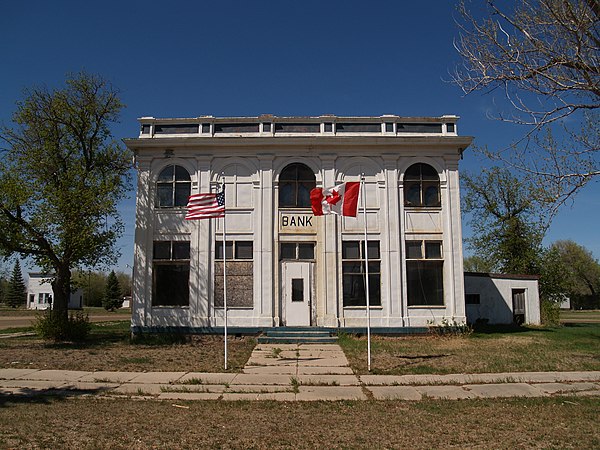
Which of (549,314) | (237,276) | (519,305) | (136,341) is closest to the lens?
(136,341)

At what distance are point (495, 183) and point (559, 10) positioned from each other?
28245mm

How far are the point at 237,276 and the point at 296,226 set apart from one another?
10.2 ft

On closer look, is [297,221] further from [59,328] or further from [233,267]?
[59,328]

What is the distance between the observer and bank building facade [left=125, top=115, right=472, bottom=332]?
1988 centimetres

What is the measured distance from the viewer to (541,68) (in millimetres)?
7805

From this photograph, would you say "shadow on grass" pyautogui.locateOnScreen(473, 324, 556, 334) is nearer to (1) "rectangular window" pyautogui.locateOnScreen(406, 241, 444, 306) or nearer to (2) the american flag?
(1) "rectangular window" pyautogui.locateOnScreen(406, 241, 444, 306)

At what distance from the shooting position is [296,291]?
65.7ft

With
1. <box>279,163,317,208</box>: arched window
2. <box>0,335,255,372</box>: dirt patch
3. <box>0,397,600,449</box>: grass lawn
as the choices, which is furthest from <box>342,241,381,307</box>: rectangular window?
<box>0,397,600,449</box>: grass lawn

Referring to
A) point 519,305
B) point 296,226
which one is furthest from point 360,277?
point 519,305

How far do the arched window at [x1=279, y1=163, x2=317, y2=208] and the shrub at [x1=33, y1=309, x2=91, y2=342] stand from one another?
9.08m

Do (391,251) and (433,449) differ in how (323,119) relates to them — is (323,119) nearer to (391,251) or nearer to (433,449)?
(391,251)

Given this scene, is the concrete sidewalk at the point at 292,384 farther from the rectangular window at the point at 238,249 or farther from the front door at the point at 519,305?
the front door at the point at 519,305

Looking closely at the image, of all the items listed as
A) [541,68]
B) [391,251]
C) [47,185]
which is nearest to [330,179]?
[391,251]

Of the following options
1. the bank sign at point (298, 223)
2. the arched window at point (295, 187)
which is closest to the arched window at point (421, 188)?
the arched window at point (295, 187)
